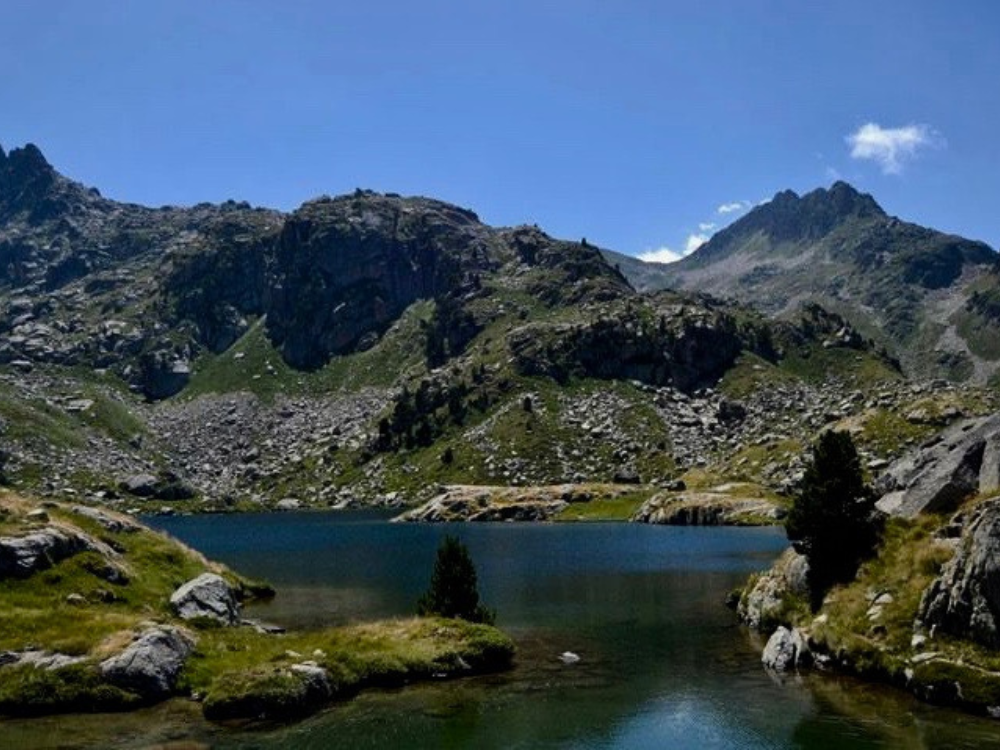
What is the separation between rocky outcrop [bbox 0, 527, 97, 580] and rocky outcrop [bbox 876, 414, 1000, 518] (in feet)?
207

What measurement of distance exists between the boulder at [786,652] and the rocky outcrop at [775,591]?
781 cm

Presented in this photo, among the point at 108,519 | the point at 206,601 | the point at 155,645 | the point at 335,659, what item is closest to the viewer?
the point at 155,645

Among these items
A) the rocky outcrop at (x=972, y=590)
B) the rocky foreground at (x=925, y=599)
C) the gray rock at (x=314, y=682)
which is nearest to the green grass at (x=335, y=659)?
the gray rock at (x=314, y=682)

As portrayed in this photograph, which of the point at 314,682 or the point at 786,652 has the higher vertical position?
the point at 314,682

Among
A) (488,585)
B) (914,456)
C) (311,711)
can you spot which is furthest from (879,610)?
(488,585)

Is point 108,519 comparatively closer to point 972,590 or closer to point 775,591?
point 775,591

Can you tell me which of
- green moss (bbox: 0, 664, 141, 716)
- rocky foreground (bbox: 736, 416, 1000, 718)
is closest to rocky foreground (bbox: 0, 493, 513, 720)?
green moss (bbox: 0, 664, 141, 716)

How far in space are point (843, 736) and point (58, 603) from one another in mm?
50558

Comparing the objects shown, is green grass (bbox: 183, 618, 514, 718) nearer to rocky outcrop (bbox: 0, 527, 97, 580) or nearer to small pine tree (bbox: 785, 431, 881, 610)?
rocky outcrop (bbox: 0, 527, 97, 580)

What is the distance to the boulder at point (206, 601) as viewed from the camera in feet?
222

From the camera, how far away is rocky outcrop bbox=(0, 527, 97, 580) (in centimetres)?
6425

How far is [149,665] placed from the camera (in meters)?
50.5

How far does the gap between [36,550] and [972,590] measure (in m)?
62.3

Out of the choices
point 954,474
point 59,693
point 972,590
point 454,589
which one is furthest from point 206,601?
point 954,474
